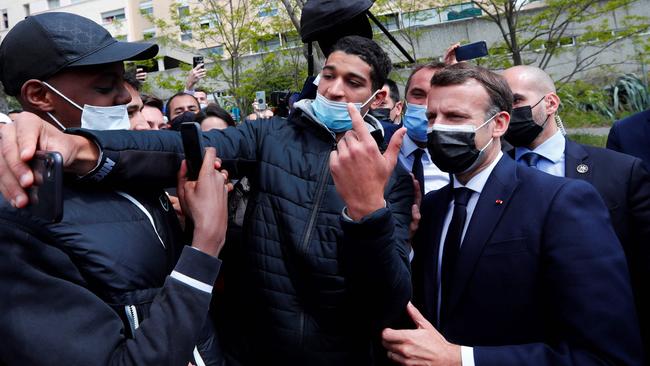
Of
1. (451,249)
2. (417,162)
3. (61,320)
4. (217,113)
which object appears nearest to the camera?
(61,320)

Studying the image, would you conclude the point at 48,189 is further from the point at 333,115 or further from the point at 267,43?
the point at 267,43

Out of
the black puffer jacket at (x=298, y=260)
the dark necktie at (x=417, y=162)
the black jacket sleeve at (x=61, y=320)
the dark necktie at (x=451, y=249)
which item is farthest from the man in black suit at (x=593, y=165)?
the black jacket sleeve at (x=61, y=320)

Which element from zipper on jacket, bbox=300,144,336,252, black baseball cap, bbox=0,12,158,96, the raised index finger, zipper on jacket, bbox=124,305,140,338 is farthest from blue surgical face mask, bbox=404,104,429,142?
zipper on jacket, bbox=124,305,140,338

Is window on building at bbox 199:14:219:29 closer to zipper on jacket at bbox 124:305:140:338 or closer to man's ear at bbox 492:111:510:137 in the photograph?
man's ear at bbox 492:111:510:137

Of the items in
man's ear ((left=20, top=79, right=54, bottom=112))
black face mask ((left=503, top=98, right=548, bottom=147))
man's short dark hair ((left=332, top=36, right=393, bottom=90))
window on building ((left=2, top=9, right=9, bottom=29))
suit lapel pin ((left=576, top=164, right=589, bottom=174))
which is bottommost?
suit lapel pin ((left=576, top=164, right=589, bottom=174))

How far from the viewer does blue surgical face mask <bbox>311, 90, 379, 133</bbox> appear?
2201 mm

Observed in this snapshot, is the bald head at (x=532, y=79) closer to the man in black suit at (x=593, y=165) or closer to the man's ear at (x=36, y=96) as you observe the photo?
the man in black suit at (x=593, y=165)

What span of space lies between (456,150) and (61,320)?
1.63 m

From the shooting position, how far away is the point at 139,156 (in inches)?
60.7

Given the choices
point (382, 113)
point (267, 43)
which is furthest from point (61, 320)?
point (267, 43)

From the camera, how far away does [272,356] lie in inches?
79.5

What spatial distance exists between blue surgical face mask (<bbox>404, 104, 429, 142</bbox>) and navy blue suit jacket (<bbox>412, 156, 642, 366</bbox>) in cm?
150

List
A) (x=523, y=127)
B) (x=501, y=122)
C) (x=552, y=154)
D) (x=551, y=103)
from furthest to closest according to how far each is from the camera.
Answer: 1. (x=551, y=103)
2. (x=523, y=127)
3. (x=552, y=154)
4. (x=501, y=122)

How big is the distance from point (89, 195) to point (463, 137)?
152 cm
